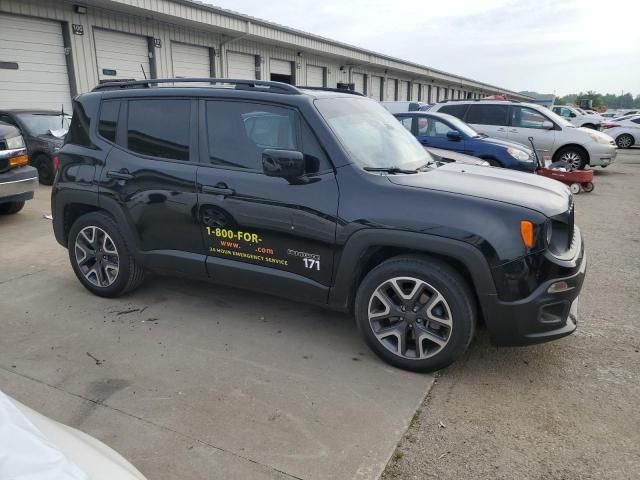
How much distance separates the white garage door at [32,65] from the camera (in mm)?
11359

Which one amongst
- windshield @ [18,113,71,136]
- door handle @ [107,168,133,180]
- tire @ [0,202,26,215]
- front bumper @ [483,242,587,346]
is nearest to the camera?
front bumper @ [483,242,587,346]

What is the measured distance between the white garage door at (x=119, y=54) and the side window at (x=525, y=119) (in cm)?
971

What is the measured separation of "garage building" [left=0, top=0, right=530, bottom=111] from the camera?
1167 cm

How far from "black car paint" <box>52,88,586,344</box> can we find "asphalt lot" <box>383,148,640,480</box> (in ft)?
1.23

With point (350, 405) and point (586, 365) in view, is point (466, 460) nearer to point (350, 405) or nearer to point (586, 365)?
point (350, 405)

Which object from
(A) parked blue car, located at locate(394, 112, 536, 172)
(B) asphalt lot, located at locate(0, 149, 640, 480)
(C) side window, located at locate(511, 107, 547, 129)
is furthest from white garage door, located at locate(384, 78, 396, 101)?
(B) asphalt lot, located at locate(0, 149, 640, 480)

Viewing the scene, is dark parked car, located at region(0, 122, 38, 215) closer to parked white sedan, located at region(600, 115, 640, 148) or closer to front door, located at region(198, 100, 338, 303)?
front door, located at region(198, 100, 338, 303)

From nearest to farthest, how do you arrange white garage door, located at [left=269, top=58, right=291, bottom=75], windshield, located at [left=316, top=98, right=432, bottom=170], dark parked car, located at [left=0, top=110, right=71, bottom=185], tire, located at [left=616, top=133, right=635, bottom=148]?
windshield, located at [left=316, top=98, right=432, bottom=170] < dark parked car, located at [left=0, top=110, right=71, bottom=185] < white garage door, located at [left=269, top=58, right=291, bottom=75] < tire, located at [left=616, top=133, right=635, bottom=148]

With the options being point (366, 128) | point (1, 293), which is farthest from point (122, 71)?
point (366, 128)

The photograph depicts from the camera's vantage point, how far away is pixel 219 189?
12.2 ft

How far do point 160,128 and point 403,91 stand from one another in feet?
107

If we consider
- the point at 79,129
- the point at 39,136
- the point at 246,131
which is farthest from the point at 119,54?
the point at 246,131

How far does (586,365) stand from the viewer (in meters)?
3.40

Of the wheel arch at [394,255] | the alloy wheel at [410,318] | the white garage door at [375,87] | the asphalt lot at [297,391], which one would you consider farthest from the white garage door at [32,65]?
the white garage door at [375,87]
